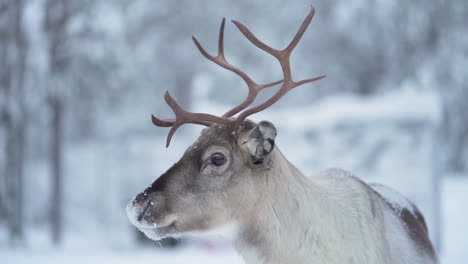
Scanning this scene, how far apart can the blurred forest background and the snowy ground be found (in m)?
0.77

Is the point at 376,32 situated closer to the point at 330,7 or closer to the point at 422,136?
the point at 330,7

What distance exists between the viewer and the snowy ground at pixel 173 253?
739cm

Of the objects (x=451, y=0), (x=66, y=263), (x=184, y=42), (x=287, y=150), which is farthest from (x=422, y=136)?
(x=184, y=42)

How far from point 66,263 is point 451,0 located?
792cm

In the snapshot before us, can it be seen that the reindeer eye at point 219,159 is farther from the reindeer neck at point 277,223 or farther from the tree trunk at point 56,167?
the tree trunk at point 56,167

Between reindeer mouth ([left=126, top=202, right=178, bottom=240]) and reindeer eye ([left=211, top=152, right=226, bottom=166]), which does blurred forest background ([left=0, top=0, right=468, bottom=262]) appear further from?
reindeer mouth ([left=126, top=202, right=178, bottom=240])

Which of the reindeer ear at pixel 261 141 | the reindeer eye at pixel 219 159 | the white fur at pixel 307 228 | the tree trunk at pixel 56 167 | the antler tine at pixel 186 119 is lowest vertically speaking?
the white fur at pixel 307 228

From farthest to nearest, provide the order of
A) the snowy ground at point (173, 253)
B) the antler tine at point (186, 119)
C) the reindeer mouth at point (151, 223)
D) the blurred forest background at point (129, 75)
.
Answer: the blurred forest background at point (129, 75) → the snowy ground at point (173, 253) → the antler tine at point (186, 119) → the reindeer mouth at point (151, 223)

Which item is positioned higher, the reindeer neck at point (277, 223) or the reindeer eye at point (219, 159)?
the reindeer eye at point (219, 159)

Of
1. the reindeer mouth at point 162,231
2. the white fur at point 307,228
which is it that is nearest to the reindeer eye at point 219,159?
the white fur at point 307,228

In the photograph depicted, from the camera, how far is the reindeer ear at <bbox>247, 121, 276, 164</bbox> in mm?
2496

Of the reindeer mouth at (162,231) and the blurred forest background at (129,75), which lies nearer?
the reindeer mouth at (162,231)

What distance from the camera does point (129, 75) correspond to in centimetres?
1049

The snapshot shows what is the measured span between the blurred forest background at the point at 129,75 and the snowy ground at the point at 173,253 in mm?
769
